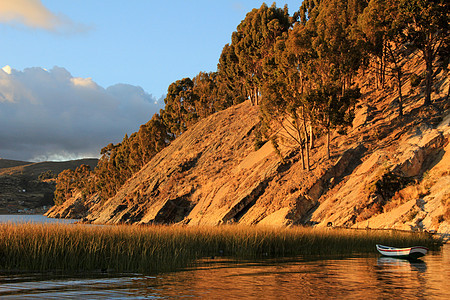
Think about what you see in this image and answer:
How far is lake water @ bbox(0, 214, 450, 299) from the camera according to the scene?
12.7 metres

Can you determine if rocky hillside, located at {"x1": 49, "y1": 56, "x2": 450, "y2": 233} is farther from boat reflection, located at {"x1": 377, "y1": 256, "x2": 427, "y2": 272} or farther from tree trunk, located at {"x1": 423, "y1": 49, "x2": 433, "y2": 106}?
boat reflection, located at {"x1": 377, "y1": 256, "x2": 427, "y2": 272}

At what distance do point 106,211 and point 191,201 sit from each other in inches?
1082

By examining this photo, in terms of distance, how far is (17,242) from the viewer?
17.0 metres

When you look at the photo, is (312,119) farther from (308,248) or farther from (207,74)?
(207,74)

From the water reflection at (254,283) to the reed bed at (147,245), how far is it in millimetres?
1449

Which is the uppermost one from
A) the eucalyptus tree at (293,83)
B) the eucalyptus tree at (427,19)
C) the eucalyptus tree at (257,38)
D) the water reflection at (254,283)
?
the eucalyptus tree at (257,38)

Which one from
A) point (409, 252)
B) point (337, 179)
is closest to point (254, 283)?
point (409, 252)

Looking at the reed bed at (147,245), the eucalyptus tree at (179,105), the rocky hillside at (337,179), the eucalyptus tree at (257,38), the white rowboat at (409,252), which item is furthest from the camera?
the eucalyptus tree at (179,105)

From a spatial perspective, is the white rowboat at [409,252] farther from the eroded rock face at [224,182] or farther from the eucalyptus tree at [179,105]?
the eucalyptus tree at [179,105]

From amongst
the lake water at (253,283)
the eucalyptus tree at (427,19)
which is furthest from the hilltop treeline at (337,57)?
the lake water at (253,283)

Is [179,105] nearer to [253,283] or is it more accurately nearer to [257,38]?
[257,38]

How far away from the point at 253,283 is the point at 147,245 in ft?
22.7

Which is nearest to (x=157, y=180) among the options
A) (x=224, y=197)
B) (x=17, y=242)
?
(x=224, y=197)

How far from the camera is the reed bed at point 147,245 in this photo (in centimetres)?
1711
